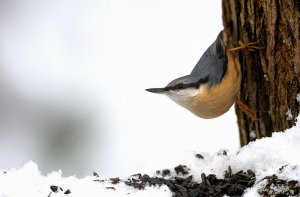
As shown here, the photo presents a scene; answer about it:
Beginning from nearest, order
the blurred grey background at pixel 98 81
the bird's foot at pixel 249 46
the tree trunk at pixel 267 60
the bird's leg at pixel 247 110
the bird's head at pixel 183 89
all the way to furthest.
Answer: the tree trunk at pixel 267 60 → the bird's foot at pixel 249 46 → the bird's leg at pixel 247 110 → the bird's head at pixel 183 89 → the blurred grey background at pixel 98 81

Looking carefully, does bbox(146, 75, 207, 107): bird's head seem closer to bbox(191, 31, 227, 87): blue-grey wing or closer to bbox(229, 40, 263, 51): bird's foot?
bbox(191, 31, 227, 87): blue-grey wing

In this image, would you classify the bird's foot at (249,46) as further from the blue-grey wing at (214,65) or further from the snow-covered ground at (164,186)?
the snow-covered ground at (164,186)

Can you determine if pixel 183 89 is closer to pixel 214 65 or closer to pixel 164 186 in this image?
pixel 214 65

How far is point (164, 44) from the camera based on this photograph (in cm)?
694

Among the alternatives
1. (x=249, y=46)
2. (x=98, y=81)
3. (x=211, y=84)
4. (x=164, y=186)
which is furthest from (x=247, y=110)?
(x=98, y=81)

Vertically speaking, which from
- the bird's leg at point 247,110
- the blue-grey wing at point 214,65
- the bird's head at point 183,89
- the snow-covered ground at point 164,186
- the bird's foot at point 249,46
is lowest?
the snow-covered ground at point 164,186

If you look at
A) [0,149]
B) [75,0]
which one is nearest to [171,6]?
[75,0]

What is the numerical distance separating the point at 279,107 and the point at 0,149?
3.27 meters

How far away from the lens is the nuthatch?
12.9ft

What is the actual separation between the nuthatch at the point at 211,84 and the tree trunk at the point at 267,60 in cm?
7

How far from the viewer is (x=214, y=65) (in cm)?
399

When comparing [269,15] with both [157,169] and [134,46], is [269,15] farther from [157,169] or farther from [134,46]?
[134,46]

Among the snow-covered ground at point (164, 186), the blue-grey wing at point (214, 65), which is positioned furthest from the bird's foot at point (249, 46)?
the snow-covered ground at point (164, 186)

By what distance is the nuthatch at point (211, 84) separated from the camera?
3923 millimetres
